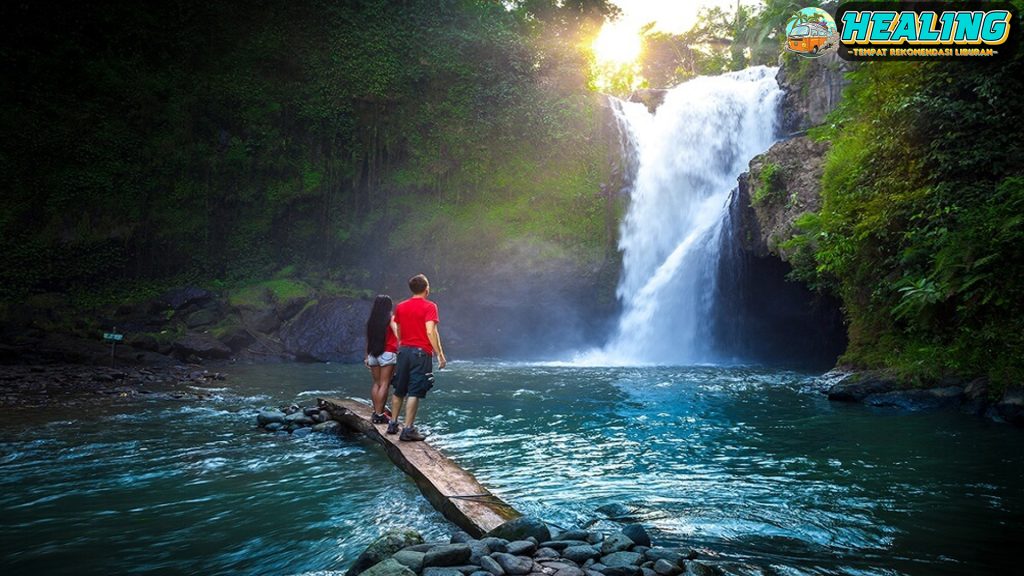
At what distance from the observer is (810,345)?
2258 centimetres

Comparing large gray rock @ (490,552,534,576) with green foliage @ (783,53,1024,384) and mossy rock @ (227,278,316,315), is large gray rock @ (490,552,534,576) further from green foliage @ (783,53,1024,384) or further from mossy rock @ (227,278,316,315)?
mossy rock @ (227,278,316,315)

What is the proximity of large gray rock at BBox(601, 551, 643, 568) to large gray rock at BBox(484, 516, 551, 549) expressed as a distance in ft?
1.47

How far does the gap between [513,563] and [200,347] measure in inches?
787

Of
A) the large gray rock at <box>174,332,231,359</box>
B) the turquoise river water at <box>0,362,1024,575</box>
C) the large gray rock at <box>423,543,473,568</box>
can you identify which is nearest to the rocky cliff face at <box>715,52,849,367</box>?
the turquoise river water at <box>0,362,1024,575</box>

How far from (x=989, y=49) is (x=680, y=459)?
9862 mm

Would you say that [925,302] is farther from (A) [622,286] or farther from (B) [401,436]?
(A) [622,286]

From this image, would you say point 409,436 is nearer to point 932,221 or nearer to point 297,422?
point 297,422

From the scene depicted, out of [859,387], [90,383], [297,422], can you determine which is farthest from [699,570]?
[90,383]

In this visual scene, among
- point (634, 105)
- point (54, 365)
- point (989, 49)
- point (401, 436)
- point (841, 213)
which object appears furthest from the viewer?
point (634, 105)

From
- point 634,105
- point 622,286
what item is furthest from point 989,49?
point 634,105

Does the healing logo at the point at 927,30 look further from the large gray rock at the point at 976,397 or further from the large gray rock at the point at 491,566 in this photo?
the large gray rock at the point at 491,566

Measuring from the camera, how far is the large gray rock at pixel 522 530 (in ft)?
13.4

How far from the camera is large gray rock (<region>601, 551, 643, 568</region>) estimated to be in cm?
371

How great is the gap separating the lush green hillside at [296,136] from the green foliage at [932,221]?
43.8 feet
